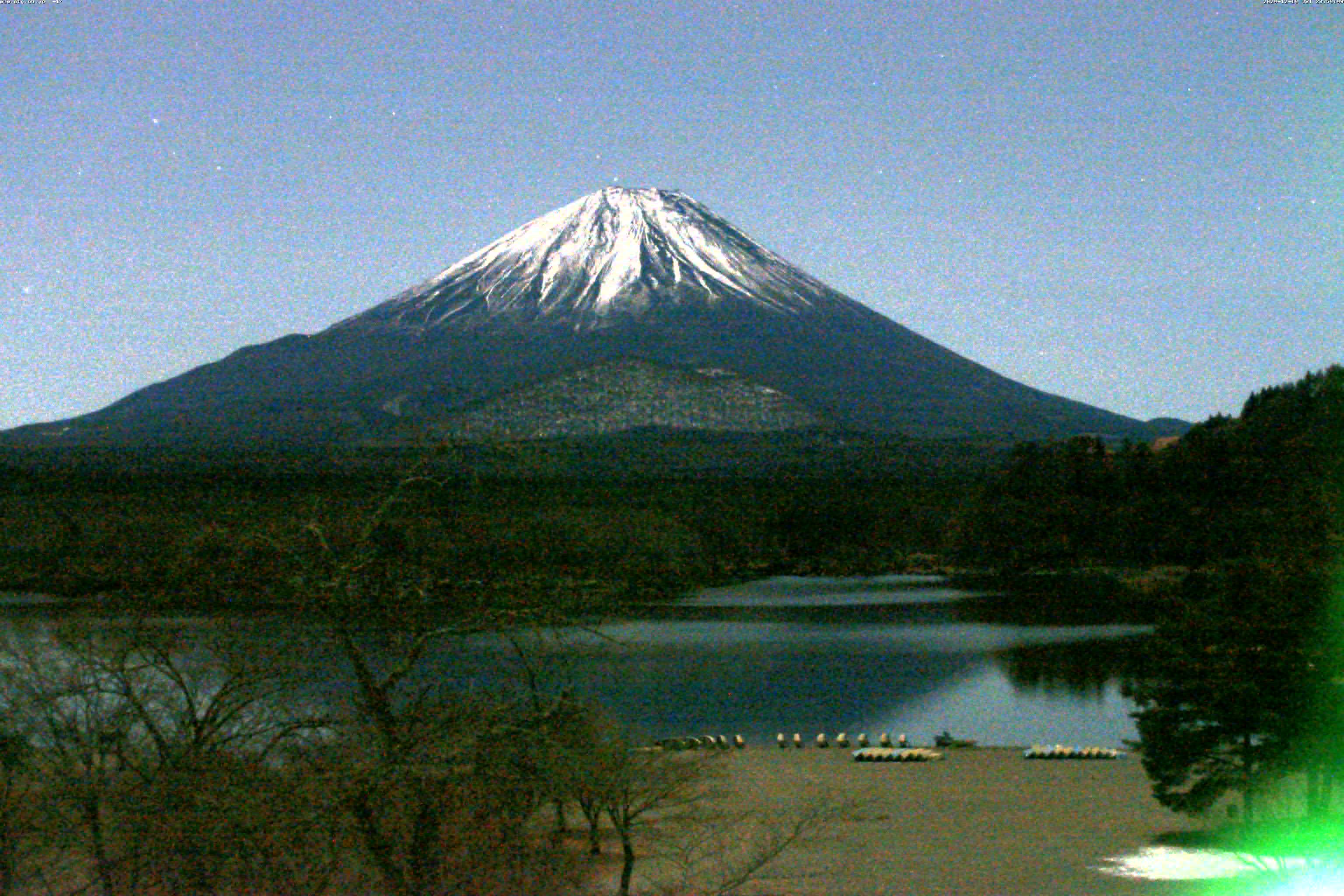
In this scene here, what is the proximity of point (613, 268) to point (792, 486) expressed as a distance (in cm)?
7660

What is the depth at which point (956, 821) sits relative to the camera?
59.2 ft

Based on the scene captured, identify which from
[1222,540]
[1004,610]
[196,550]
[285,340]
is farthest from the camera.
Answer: [285,340]

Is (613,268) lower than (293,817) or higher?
higher

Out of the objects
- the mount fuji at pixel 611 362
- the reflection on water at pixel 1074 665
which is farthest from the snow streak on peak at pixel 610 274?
the reflection on water at pixel 1074 665

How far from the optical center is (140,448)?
83.4 m

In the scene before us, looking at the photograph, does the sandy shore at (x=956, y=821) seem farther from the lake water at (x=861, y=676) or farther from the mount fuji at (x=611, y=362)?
the mount fuji at (x=611, y=362)

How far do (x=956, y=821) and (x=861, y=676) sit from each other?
1748cm

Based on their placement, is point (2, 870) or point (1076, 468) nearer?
point (2, 870)

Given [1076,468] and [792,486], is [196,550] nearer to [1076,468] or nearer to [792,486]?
[1076,468]

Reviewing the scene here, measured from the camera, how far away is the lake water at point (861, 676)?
91.1 ft

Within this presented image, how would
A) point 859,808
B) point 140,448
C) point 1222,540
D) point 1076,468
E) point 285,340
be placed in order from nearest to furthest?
point 859,808 < point 1222,540 < point 1076,468 < point 140,448 < point 285,340

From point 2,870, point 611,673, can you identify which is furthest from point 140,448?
point 2,870

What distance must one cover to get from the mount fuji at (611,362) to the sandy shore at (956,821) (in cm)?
7676

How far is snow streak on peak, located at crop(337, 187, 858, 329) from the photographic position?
5896 inches
